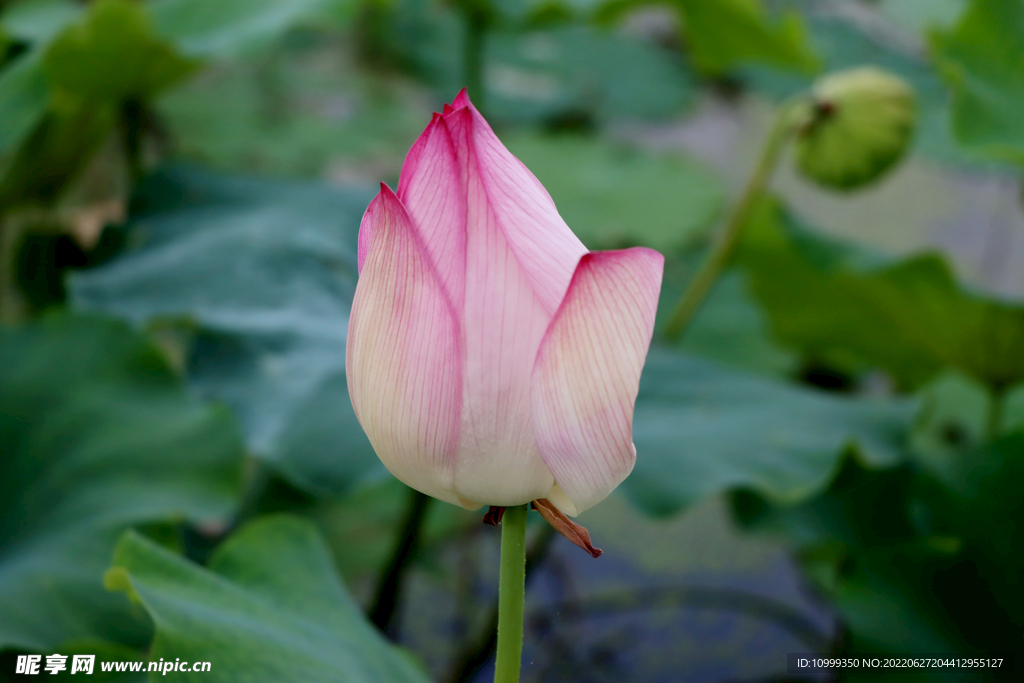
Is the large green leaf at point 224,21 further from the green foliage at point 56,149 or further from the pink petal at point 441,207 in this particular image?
the pink petal at point 441,207

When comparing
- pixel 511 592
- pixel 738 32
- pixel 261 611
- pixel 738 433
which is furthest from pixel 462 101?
pixel 738 32

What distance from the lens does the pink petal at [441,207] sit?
0.24 meters

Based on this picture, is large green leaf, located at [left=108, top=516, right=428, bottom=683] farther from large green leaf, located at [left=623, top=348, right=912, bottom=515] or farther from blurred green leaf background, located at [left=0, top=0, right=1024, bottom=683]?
large green leaf, located at [left=623, top=348, right=912, bottom=515]

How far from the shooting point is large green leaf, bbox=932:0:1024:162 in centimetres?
70

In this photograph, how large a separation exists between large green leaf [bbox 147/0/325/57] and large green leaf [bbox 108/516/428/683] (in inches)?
23.3

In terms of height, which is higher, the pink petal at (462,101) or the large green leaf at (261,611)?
the pink petal at (462,101)

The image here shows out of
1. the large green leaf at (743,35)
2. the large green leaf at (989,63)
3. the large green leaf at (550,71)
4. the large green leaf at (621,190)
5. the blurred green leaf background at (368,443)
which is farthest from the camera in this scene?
the large green leaf at (550,71)

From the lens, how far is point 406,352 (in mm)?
239

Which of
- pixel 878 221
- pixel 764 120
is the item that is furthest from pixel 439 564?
pixel 764 120

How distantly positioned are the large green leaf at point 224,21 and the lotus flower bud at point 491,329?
0.72 metres

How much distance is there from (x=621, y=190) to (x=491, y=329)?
1.77m

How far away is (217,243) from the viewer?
2.75 ft

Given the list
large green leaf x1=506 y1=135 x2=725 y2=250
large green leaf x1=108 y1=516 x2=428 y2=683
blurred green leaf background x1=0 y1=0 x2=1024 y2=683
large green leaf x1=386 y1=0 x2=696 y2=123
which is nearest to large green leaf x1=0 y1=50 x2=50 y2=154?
blurred green leaf background x1=0 y1=0 x2=1024 y2=683

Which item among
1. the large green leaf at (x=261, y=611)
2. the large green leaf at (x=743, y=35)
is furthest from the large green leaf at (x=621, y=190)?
the large green leaf at (x=261, y=611)
